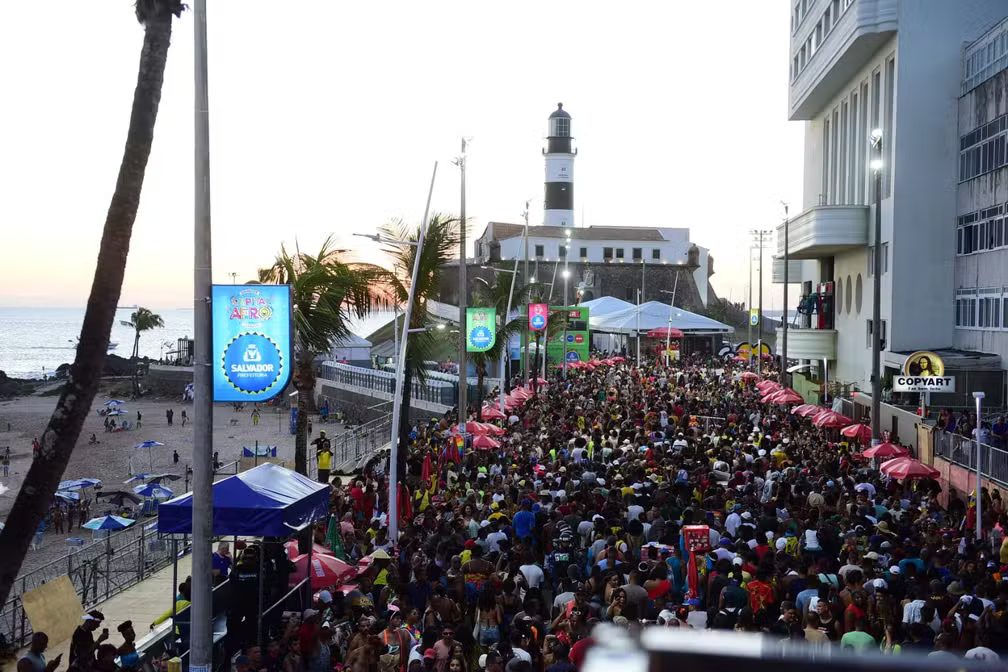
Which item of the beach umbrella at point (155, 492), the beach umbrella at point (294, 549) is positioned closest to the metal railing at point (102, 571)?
the beach umbrella at point (294, 549)

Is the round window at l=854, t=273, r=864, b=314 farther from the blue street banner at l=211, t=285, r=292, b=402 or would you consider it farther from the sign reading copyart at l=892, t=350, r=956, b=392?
the blue street banner at l=211, t=285, r=292, b=402

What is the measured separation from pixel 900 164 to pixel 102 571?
104 ft

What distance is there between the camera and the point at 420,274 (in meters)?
24.7

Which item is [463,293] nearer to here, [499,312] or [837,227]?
[499,312]

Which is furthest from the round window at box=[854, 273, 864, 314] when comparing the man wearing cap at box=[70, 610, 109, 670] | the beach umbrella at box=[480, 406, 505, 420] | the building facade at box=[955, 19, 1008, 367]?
the man wearing cap at box=[70, 610, 109, 670]

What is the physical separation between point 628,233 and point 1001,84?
8054 cm

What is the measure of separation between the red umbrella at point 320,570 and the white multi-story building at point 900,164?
2887cm

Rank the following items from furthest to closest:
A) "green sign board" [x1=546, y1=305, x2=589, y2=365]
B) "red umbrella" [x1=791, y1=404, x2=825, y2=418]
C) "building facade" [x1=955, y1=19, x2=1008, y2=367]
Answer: "green sign board" [x1=546, y1=305, x2=589, y2=365] < "building facade" [x1=955, y1=19, x2=1008, y2=367] < "red umbrella" [x1=791, y1=404, x2=825, y2=418]

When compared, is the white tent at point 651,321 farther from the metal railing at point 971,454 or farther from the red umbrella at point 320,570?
the red umbrella at point 320,570

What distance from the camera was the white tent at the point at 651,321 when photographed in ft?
207

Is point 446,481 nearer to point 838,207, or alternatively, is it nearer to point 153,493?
point 153,493

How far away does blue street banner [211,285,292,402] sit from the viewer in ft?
32.6

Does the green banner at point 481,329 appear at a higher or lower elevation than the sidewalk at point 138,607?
higher

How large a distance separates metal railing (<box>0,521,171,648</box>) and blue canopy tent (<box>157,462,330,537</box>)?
469cm
